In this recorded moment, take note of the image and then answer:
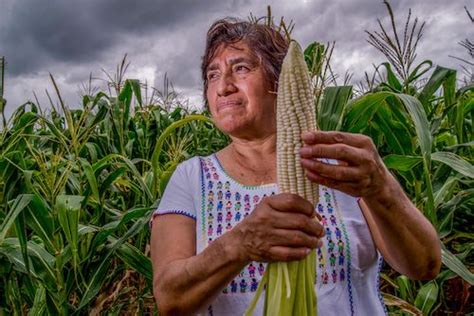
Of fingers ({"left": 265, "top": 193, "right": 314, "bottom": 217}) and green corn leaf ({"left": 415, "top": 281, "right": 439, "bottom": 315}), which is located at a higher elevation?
fingers ({"left": 265, "top": 193, "right": 314, "bottom": 217})

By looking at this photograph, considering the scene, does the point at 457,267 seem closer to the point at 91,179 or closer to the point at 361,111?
the point at 361,111

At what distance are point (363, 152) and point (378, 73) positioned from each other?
6.50 ft

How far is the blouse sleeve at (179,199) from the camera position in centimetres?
183

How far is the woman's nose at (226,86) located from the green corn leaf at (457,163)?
3.27 ft

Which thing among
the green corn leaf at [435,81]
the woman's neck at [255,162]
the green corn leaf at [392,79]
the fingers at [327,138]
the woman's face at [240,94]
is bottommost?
the fingers at [327,138]

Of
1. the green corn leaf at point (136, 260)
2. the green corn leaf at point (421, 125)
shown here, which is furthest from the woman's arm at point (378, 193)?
the green corn leaf at point (136, 260)

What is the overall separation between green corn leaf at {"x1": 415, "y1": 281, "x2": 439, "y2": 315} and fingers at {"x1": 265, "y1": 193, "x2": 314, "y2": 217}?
1253 mm

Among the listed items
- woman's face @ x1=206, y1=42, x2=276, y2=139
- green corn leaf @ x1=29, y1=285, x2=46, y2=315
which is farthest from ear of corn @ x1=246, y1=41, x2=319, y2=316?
green corn leaf @ x1=29, y1=285, x2=46, y2=315

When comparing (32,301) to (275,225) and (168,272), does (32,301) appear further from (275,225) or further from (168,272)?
(275,225)

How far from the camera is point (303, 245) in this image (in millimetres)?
1298

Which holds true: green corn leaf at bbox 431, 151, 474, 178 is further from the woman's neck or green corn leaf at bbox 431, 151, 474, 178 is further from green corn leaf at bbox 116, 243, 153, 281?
green corn leaf at bbox 116, 243, 153, 281

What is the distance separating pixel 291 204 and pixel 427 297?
130cm

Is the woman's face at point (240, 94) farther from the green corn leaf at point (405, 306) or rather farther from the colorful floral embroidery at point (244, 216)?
the green corn leaf at point (405, 306)

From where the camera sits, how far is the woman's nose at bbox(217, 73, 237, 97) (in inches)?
69.8
